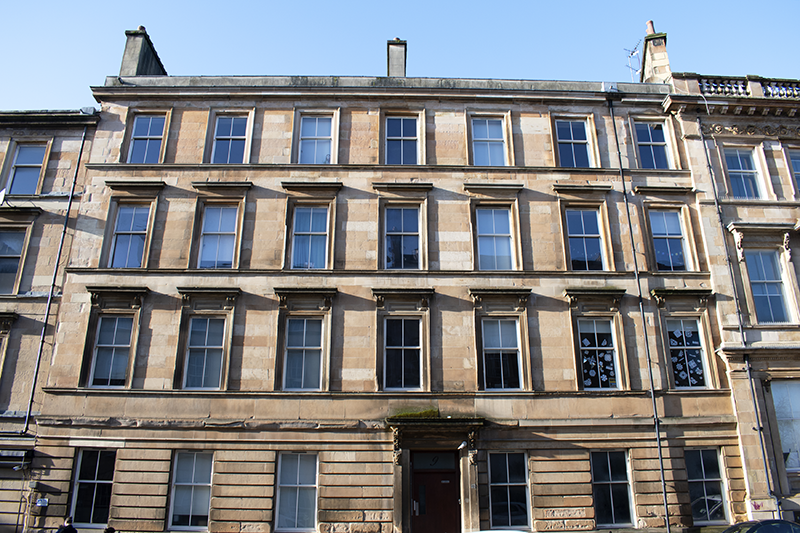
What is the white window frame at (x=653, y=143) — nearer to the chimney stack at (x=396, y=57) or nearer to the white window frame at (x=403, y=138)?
the white window frame at (x=403, y=138)

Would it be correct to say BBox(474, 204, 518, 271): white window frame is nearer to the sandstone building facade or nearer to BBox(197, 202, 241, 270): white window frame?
the sandstone building facade

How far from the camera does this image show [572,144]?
18578mm

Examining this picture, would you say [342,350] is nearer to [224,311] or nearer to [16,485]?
[224,311]

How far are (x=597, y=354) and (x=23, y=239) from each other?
63.0 ft

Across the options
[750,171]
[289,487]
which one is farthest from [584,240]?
[289,487]

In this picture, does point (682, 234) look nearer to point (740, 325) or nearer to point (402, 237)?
point (740, 325)

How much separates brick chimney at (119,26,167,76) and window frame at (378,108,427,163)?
30.8ft

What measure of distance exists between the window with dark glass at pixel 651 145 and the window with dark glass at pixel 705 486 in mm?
9730

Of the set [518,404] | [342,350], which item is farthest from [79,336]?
[518,404]

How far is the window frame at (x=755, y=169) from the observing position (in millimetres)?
18000

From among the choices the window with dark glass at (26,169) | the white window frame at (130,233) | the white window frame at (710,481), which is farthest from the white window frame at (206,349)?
the white window frame at (710,481)

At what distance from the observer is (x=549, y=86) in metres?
18.9

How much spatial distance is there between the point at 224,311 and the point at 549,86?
13.8m

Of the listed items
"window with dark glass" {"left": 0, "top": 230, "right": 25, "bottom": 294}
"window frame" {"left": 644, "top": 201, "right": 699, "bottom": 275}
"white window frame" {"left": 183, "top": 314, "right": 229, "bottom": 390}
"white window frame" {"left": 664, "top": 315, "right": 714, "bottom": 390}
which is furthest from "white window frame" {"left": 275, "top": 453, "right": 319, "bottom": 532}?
"window frame" {"left": 644, "top": 201, "right": 699, "bottom": 275}
